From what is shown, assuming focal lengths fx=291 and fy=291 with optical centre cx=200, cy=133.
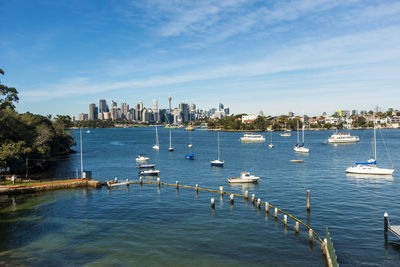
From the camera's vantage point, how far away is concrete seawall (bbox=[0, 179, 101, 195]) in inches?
2153

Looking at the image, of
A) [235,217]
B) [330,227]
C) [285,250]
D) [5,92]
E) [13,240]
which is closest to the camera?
[285,250]

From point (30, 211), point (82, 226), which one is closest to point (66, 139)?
point (30, 211)

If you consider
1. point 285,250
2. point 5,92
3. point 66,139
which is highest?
point 5,92

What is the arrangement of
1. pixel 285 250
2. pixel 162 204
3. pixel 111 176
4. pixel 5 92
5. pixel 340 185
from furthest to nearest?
pixel 111 176, pixel 5 92, pixel 340 185, pixel 162 204, pixel 285 250

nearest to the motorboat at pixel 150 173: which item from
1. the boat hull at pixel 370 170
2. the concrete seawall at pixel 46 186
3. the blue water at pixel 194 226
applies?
the blue water at pixel 194 226

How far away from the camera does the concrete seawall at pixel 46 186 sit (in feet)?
179

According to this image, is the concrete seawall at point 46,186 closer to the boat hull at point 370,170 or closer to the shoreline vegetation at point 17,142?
the shoreline vegetation at point 17,142

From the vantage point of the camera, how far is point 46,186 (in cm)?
5853

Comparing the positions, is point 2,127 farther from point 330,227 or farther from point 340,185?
point 340,185

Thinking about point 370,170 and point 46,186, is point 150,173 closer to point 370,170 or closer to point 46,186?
point 46,186

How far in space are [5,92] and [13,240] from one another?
→ 45.5 m

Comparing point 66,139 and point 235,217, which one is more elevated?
point 66,139

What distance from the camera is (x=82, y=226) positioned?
39250 millimetres

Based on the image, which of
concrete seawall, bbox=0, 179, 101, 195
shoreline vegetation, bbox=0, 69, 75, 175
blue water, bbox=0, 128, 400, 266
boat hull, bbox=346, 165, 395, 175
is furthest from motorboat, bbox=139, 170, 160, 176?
boat hull, bbox=346, 165, 395, 175
